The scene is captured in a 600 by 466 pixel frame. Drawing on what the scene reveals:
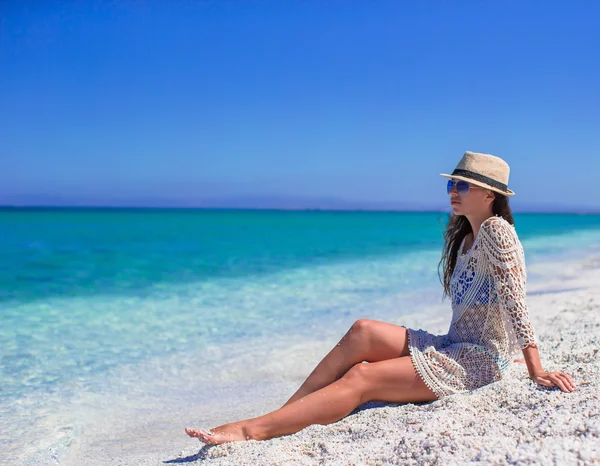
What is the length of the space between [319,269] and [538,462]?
39.8 feet

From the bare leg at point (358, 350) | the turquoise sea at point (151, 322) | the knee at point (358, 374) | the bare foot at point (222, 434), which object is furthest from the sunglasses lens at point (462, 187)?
the turquoise sea at point (151, 322)

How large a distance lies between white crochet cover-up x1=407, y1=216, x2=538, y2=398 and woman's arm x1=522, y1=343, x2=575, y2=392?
0.13 meters

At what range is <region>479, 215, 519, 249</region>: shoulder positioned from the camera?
10.3 feet

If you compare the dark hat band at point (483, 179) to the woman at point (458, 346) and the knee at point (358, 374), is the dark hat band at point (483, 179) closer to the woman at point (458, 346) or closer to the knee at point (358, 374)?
the woman at point (458, 346)

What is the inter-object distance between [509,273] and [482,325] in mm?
374

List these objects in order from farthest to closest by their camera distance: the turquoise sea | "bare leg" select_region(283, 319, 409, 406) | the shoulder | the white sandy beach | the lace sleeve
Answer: the turquoise sea < "bare leg" select_region(283, 319, 409, 406) < the shoulder < the lace sleeve < the white sandy beach

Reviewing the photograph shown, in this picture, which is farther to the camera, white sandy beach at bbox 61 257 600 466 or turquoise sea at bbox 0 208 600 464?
turquoise sea at bbox 0 208 600 464

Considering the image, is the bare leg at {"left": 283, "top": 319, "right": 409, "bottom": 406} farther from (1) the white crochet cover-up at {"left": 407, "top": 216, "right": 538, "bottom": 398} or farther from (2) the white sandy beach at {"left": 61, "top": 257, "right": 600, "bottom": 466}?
(2) the white sandy beach at {"left": 61, "top": 257, "right": 600, "bottom": 466}

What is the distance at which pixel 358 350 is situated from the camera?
3.27 meters

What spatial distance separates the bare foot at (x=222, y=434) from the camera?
3.04 m

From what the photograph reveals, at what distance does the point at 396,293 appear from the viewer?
1017 centimetres

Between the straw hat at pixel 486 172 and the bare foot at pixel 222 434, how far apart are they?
1.94 meters

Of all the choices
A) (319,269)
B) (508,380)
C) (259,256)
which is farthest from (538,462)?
(259,256)

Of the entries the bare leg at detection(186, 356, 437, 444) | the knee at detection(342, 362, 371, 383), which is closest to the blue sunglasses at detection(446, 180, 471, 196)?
the bare leg at detection(186, 356, 437, 444)
